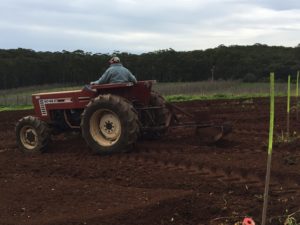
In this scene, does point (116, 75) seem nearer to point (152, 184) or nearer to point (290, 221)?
point (152, 184)

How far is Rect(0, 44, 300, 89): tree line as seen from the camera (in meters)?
61.8

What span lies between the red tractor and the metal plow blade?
0.06 feet

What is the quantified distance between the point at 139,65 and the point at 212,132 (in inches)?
2146

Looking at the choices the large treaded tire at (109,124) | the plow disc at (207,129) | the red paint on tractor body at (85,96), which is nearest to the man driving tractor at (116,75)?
the red paint on tractor body at (85,96)

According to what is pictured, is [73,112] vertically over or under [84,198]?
over

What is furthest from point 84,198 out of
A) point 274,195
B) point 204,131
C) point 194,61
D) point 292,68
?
point 194,61

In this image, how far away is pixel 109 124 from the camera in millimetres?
8961

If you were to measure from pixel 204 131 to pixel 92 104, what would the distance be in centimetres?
213

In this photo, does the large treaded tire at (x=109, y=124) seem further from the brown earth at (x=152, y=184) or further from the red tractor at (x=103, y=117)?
the brown earth at (x=152, y=184)

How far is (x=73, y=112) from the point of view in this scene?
32.3 ft

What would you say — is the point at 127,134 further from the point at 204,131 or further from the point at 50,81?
the point at 50,81

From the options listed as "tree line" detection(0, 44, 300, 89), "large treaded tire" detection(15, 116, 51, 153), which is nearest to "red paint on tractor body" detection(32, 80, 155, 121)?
"large treaded tire" detection(15, 116, 51, 153)

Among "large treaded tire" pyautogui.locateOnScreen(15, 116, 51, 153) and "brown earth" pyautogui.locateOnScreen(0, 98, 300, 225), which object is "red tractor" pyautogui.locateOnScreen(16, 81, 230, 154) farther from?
"brown earth" pyautogui.locateOnScreen(0, 98, 300, 225)

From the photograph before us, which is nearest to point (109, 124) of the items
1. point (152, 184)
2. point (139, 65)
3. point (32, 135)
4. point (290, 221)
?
point (32, 135)
